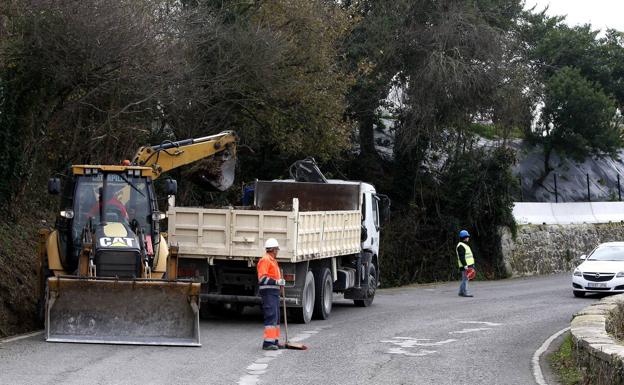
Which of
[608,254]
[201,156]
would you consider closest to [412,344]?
[201,156]

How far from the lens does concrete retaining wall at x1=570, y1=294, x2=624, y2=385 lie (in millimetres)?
10109

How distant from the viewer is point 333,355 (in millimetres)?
13641

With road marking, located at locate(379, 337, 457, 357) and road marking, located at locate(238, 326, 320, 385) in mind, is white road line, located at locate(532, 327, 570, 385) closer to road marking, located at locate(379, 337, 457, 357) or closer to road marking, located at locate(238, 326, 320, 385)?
road marking, located at locate(379, 337, 457, 357)

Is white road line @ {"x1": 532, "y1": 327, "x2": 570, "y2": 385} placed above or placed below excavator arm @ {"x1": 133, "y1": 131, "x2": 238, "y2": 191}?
below

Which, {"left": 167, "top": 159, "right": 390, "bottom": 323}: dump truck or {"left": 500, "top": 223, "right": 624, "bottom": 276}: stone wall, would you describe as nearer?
{"left": 167, "top": 159, "right": 390, "bottom": 323}: dump truck

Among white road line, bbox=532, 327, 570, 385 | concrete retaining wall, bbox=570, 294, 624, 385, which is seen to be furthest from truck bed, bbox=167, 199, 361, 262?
concrete retaining wall, bbox=570, 294, 624, 385

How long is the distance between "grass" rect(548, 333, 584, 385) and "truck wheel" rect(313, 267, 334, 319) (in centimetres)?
510

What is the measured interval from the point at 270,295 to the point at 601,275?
44.0 ft

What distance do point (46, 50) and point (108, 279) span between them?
6.73m

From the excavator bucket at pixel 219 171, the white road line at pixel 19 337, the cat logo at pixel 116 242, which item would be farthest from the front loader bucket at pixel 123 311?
the excavator bucket at pixel 219 171

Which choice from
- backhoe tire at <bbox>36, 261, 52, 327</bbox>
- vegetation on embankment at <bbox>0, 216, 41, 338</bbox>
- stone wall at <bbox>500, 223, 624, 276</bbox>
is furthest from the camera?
stone wall at <bbox>500, 223, 624, 276</bbox>

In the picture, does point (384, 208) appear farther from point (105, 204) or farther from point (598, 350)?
point (598, 350)

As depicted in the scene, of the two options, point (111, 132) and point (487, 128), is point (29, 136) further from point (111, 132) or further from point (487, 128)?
point (487, 128)

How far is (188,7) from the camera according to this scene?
82.7ft
